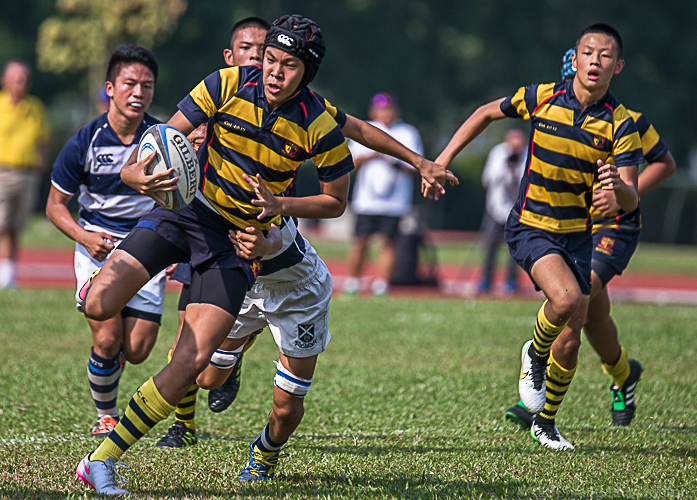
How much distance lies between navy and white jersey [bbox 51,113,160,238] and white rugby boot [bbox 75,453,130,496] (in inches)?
75.3

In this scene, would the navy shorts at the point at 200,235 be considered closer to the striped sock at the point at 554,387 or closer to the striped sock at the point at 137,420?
the striped sock at the point at 137,420

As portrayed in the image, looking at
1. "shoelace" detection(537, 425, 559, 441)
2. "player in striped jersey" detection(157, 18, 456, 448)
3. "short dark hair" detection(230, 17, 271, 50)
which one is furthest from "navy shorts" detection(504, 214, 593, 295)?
"short dark hair" detection(230, 17, 271, 50)

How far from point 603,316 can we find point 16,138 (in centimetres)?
846

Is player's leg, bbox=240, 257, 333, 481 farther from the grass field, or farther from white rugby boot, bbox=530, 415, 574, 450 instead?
white rugby boot, bbox=530, 415, 574, 450

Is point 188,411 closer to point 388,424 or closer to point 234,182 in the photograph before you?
point 388,424

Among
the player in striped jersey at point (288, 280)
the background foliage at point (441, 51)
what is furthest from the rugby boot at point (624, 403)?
the background foliage at point (441, 51)

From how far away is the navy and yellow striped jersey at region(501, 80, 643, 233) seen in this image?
195 inches

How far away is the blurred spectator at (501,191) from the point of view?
12336mm

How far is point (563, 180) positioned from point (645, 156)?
785 mm

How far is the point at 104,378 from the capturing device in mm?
5039

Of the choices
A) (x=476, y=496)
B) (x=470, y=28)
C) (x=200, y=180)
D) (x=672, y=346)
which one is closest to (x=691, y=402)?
(x=672, y=346)

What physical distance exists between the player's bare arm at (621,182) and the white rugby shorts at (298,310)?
1.60 metres

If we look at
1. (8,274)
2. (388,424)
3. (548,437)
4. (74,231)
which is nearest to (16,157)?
(8,274)

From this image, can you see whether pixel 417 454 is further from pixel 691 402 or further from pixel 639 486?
pixel 691 402
